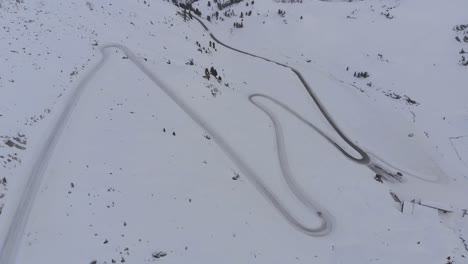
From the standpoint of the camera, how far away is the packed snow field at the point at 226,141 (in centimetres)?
1938

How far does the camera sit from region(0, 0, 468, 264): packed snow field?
63.6 feet

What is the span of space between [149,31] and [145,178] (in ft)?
111

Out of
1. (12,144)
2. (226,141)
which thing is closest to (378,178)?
(226,141)

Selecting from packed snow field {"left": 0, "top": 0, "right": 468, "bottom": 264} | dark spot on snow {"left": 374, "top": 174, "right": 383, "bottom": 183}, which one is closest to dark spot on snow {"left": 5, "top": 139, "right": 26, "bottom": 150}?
packed snow field {"left": 0, "top": 0, "right": 468, "bottom": 264}

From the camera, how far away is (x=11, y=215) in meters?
18.0

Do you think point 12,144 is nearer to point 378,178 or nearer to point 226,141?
point 226,141

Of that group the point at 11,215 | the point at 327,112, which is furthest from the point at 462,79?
the point at 11,215

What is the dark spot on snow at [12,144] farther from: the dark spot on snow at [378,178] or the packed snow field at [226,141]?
the dark spot on snow at [378,178]

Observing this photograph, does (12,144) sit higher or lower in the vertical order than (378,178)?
higher

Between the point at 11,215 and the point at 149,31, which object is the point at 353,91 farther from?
the point at 11,215

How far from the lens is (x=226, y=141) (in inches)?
1174

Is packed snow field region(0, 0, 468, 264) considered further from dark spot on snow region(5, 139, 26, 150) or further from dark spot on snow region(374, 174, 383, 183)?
dark spot on snow region(374, 174, 383, 183)

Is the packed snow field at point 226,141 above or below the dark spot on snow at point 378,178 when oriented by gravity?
above

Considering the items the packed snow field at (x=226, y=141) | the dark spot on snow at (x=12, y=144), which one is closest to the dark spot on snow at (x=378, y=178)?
the packed snow field at (x=226, y=141)
